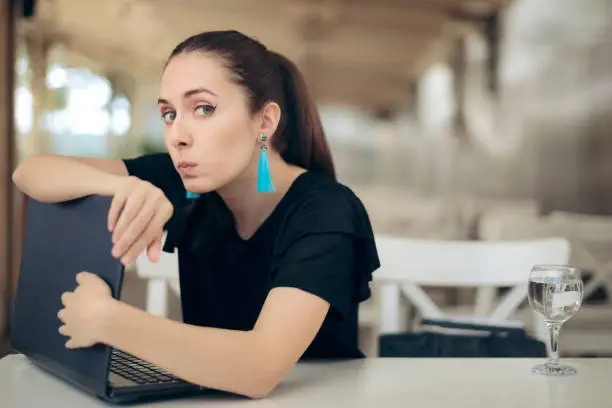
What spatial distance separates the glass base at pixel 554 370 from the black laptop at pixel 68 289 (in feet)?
1.30

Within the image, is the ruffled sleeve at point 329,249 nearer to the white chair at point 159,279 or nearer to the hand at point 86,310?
the hand at point 86,310

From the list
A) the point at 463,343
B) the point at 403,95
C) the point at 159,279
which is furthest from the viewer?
the point at 403,95

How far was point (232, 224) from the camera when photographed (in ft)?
3.10

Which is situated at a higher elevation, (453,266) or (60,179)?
(60,179)

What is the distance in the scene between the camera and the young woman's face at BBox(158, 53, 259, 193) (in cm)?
80

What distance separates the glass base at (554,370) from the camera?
0.81 meters

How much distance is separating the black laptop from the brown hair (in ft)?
0.77

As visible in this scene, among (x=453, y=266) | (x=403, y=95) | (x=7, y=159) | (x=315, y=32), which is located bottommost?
(x=453, y=266)

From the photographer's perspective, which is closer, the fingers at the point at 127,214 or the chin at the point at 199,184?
the fingers at the point at 127,214

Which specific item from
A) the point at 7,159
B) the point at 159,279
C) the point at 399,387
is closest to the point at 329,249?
the point at 399,387

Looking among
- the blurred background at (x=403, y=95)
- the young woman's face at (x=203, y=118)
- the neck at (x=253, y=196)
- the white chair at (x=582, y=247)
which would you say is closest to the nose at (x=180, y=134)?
the young woman's face at (x=203, y=118)

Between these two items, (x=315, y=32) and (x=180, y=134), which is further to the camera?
(x=315, y=32)

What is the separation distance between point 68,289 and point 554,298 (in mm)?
530

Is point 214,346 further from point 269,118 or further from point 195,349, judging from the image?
point 269,118
